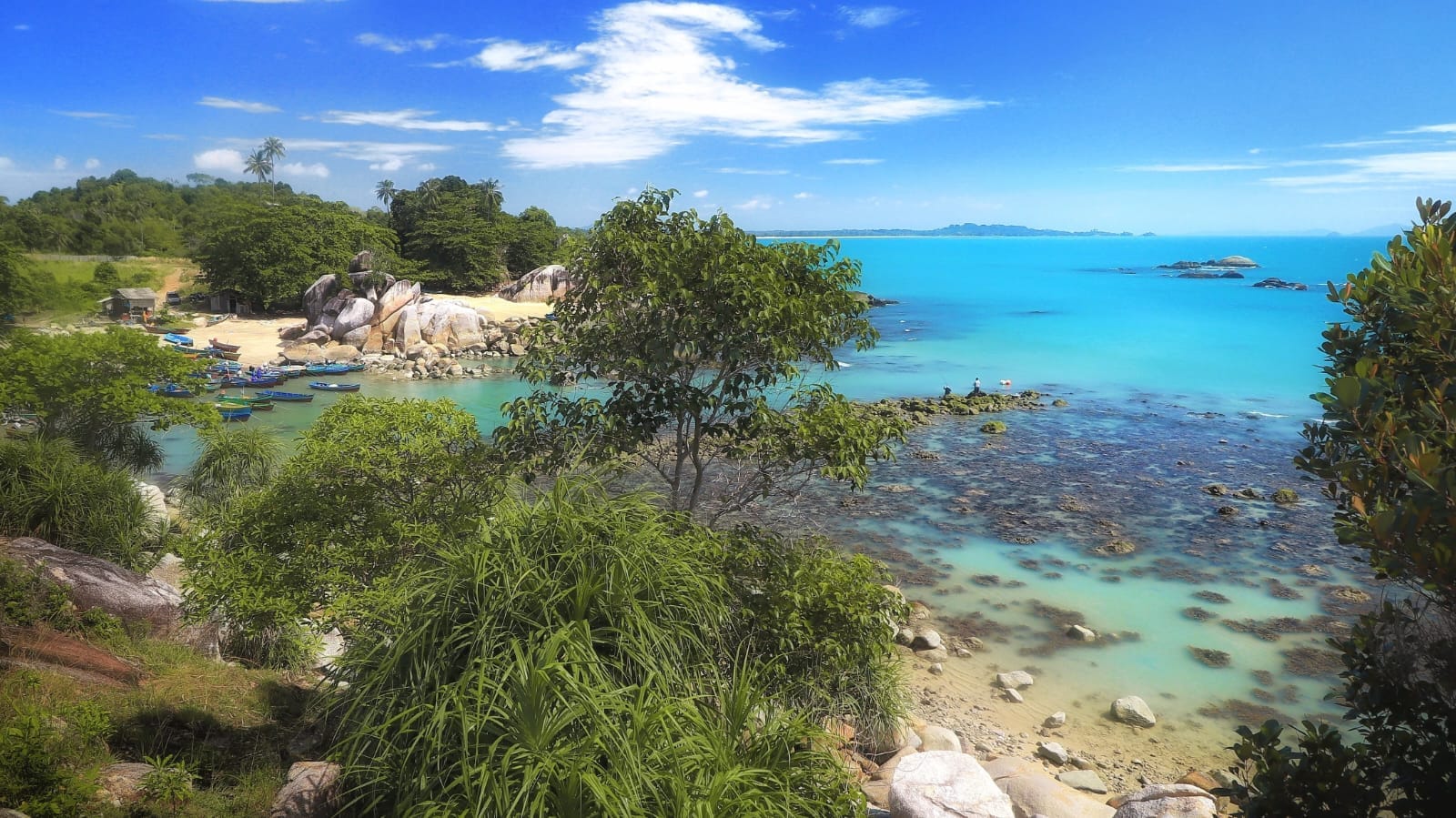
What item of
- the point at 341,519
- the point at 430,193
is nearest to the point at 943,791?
the point at 341,519

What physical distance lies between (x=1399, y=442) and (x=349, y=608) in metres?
6.68

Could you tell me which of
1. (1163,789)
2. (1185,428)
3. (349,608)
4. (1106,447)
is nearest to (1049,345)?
(1185,428)

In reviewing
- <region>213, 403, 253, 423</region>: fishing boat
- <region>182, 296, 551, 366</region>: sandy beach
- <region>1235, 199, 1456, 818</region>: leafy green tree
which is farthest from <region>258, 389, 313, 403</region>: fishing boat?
<region>1235, 199, 1456, 818</region>: leafy green tree

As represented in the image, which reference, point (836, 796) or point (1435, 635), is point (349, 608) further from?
point (1435, 635)

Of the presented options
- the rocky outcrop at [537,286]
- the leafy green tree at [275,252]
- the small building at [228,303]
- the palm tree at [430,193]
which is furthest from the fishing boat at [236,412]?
the palm tree at [430,193]

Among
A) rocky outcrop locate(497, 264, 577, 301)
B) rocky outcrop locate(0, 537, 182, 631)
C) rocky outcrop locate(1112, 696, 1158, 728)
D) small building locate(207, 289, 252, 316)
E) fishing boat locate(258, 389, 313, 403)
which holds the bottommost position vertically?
rocky outcrop locate(1112, 696, 1158, 728)

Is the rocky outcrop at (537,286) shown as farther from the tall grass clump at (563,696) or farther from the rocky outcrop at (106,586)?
the tall grass clump at (563,696)

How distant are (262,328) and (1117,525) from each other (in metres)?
44.8

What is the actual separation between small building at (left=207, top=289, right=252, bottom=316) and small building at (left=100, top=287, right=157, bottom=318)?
23.4 feet

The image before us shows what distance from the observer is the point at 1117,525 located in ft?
65.1

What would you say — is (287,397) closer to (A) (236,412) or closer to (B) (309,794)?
(A) (236,412)

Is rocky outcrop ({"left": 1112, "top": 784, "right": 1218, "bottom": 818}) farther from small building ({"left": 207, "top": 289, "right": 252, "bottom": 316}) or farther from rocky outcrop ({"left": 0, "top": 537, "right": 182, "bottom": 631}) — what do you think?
small building ({"left": 207, "top": 289, "right": 252, "bottom": 316})

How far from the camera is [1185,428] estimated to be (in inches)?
1196

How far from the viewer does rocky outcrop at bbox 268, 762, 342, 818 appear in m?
4.59
